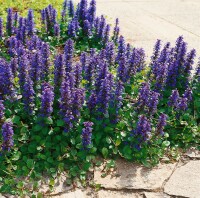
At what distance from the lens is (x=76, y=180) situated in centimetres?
401

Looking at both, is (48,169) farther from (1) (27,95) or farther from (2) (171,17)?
(2) (171,17)

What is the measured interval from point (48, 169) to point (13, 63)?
4.67 ft

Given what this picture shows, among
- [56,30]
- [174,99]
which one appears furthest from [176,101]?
[56,30]

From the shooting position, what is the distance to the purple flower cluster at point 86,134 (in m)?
3.93

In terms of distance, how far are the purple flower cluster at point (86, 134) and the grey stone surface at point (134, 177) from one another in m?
0.37

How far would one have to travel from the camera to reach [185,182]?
4.15 metres

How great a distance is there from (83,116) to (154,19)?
5641 millimetres

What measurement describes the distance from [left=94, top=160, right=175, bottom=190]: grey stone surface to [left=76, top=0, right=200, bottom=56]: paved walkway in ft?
10.7

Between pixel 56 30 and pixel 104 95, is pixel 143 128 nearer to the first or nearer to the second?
pixel 104 95

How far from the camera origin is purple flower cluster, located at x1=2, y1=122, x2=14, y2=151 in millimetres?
3779

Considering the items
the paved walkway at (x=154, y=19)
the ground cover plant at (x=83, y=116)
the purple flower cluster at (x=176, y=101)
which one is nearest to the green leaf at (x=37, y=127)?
the ground cover plant at (x=83, y=116)

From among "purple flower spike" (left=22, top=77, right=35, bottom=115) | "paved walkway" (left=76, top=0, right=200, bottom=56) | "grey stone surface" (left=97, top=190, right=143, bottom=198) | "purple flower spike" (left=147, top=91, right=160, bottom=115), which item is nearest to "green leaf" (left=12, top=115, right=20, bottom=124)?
"purple flower spike" (left=22, top=77, right=35, bottom=115)

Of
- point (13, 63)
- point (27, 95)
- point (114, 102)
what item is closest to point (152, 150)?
point (114, 102)

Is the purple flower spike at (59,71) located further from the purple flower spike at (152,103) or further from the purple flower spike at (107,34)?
the purple flower spike at (107,34)
